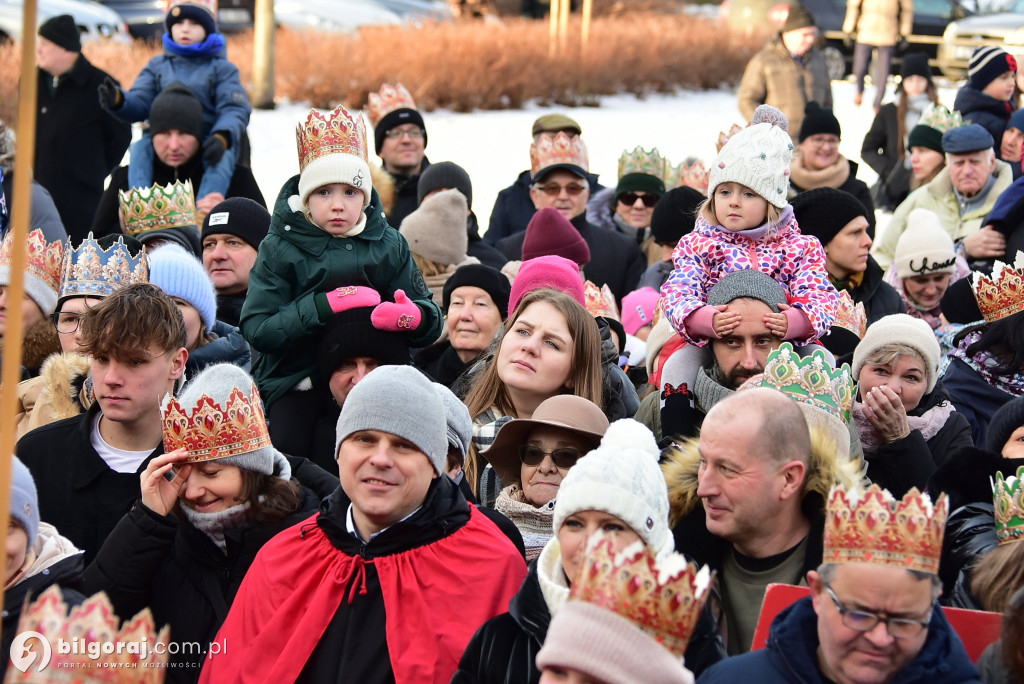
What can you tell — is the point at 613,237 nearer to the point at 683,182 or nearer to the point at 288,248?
the point at 683,182

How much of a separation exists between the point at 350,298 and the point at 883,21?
1295 cm

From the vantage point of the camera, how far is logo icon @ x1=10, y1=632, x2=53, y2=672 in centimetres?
298

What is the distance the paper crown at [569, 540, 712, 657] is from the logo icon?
1196 millimetres

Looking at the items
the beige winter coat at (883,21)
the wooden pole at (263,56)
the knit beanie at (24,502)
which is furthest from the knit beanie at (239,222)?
the beige winter coat at (883,21)

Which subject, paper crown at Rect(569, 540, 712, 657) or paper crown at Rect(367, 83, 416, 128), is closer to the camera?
paper crown at Rect(569, 540, 712, 657)

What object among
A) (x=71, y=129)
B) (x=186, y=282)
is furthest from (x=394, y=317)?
(x=71, y=129)

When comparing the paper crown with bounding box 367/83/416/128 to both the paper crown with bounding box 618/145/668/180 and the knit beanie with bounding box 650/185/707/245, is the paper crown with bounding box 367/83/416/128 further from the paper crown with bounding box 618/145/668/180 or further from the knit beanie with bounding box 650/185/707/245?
the knit beanie with bounding box 650/185/707/245

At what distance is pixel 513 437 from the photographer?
4941 mm

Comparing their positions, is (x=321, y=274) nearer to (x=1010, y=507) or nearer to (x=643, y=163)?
(x=1010, y=507)

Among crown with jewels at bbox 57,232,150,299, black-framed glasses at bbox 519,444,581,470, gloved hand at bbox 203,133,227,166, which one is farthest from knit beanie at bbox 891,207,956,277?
gloved hand at bbox 203,133,227,166

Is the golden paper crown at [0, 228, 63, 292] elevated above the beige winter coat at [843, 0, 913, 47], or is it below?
below

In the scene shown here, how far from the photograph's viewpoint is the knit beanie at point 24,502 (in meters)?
3.79

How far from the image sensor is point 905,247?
25.0 ft

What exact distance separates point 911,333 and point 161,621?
10.3ft
